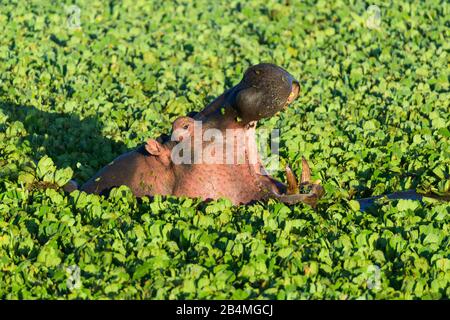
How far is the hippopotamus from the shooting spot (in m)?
7.47

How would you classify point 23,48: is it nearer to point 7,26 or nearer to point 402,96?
point 7,26

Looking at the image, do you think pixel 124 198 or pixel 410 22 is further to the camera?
pixel 410 22

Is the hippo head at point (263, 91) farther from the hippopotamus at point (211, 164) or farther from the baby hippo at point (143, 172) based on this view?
the baby hippo at point (143, 172)

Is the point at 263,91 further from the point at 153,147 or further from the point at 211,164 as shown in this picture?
the point at 153,147

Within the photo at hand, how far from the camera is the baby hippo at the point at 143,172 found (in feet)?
25.3

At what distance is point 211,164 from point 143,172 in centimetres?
50

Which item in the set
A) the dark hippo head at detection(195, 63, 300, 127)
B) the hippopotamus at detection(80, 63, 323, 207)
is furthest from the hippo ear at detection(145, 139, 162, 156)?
the dark hippo head at detection(195, 63, 300, 127)

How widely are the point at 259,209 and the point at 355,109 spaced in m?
3.42

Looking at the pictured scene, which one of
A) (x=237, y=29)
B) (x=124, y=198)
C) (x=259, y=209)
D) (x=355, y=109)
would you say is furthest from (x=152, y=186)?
(x=237, y=29)

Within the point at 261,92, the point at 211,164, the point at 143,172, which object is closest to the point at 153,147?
the point at 143,172

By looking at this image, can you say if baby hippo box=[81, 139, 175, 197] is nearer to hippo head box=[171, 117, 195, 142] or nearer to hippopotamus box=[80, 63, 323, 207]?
hippopotamus box=[80, 63, 323, 207]

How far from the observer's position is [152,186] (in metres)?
7.80

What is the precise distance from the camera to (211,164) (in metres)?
7.59

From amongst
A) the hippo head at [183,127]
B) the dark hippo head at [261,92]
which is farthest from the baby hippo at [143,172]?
the dark hippo head at [261,92]
